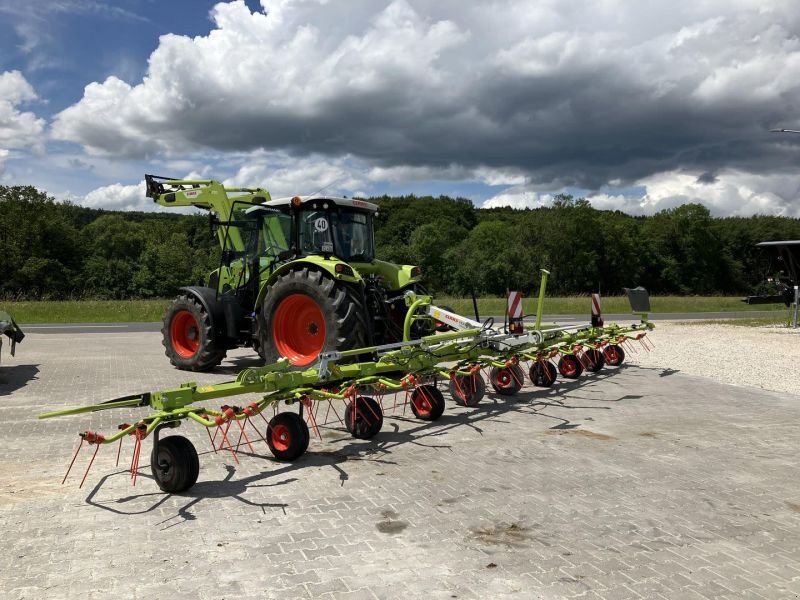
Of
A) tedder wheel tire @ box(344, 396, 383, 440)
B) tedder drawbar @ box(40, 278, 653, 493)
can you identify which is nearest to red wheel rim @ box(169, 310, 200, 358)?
tedder drawbar @ box(40, 278, 653, 493)

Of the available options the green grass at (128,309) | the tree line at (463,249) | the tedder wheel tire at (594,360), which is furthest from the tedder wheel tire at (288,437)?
the tree line at (463,249)

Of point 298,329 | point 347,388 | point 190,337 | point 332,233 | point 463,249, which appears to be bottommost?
point 347,388

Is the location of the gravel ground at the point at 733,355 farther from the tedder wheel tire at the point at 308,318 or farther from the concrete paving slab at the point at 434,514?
the tedder wheel tire at the point at 308,318

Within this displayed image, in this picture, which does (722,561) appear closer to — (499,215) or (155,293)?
(155,293)

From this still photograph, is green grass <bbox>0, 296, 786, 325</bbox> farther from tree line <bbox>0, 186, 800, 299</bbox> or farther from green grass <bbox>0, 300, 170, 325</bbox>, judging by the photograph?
tree line <bbox>0, 186, 800, 299</bbox>

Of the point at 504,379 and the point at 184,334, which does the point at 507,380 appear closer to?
the point at 504,379

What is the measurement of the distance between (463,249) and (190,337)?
44.9 metres

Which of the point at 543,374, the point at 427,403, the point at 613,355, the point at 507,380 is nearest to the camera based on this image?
the point at 427,403

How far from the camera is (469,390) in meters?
7.92

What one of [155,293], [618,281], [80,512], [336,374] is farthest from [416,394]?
[618,281]

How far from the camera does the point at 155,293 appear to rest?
46.8 metres

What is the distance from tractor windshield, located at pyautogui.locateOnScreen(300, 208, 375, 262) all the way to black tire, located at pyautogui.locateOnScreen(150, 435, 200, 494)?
195 inches

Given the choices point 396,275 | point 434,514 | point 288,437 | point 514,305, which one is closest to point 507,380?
point 514,305

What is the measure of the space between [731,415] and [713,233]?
67.9m
